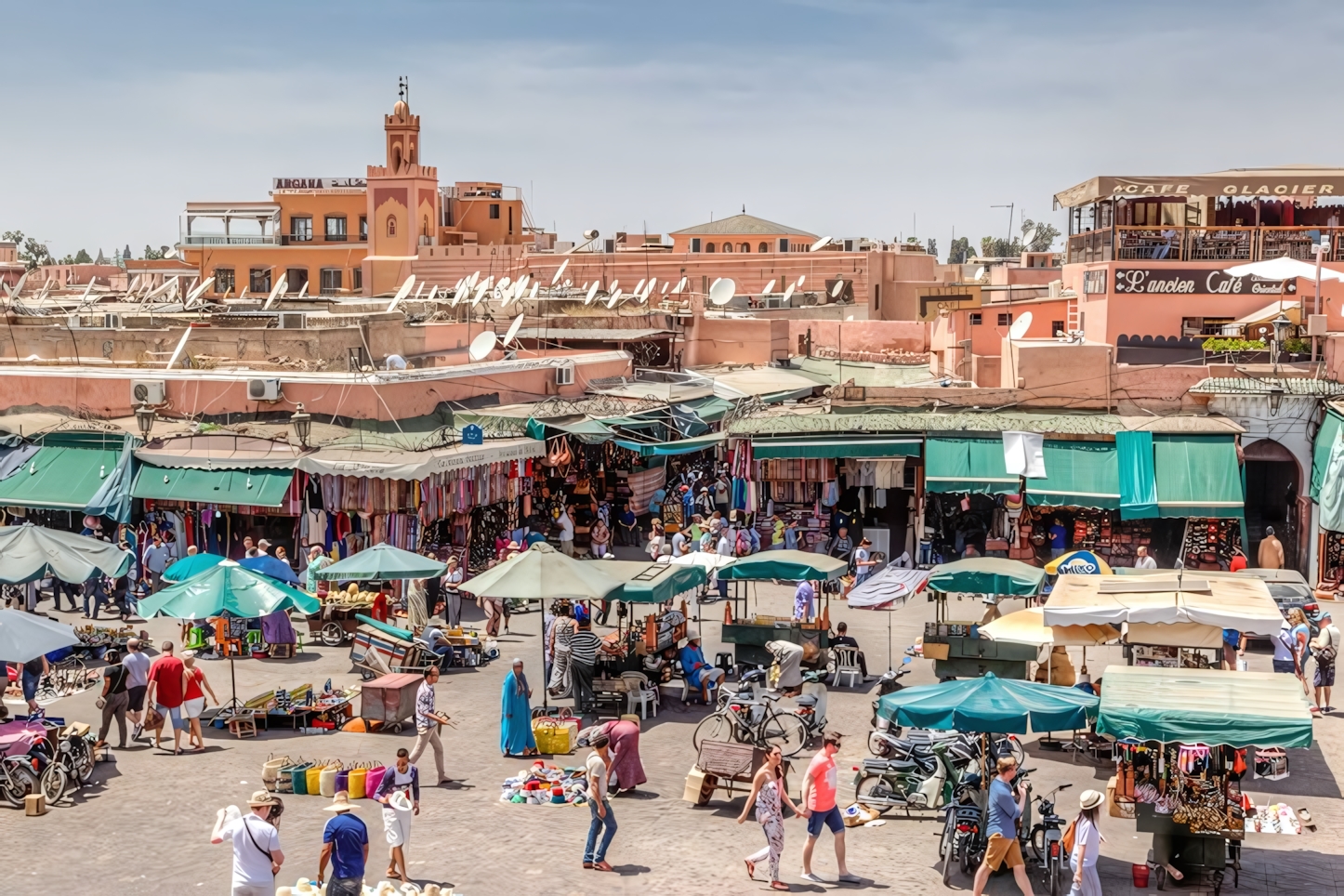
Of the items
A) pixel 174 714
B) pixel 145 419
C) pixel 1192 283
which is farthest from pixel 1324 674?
pixel 145 419

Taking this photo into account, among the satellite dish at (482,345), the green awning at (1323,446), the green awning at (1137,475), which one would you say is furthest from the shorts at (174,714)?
the green awning at (1323,446)

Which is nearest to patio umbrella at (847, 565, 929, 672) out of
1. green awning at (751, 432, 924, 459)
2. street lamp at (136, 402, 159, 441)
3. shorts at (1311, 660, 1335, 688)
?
shorts at (1311, 660, 1335, 688)

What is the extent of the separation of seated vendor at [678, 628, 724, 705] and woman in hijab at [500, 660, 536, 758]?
2.90m

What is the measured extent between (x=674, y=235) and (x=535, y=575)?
227 feet

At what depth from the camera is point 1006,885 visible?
1291 centimetres

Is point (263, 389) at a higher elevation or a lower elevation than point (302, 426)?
higher

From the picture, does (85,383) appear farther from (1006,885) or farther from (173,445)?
(1006,885)

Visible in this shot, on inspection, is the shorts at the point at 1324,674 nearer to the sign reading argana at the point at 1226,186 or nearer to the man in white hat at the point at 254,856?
the man in white hat at the point at 254,856

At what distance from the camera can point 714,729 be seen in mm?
16984

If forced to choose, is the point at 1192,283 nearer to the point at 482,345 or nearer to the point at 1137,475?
the point at 1137,475

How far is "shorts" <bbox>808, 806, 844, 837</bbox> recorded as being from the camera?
12867 millimetres

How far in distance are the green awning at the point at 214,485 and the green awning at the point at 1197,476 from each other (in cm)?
1351

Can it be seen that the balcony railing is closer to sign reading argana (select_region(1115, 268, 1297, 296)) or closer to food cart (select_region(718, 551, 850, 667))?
sign reading argana (select_region(1115, 268, 1297, 296))

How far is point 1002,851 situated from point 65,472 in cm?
1833
